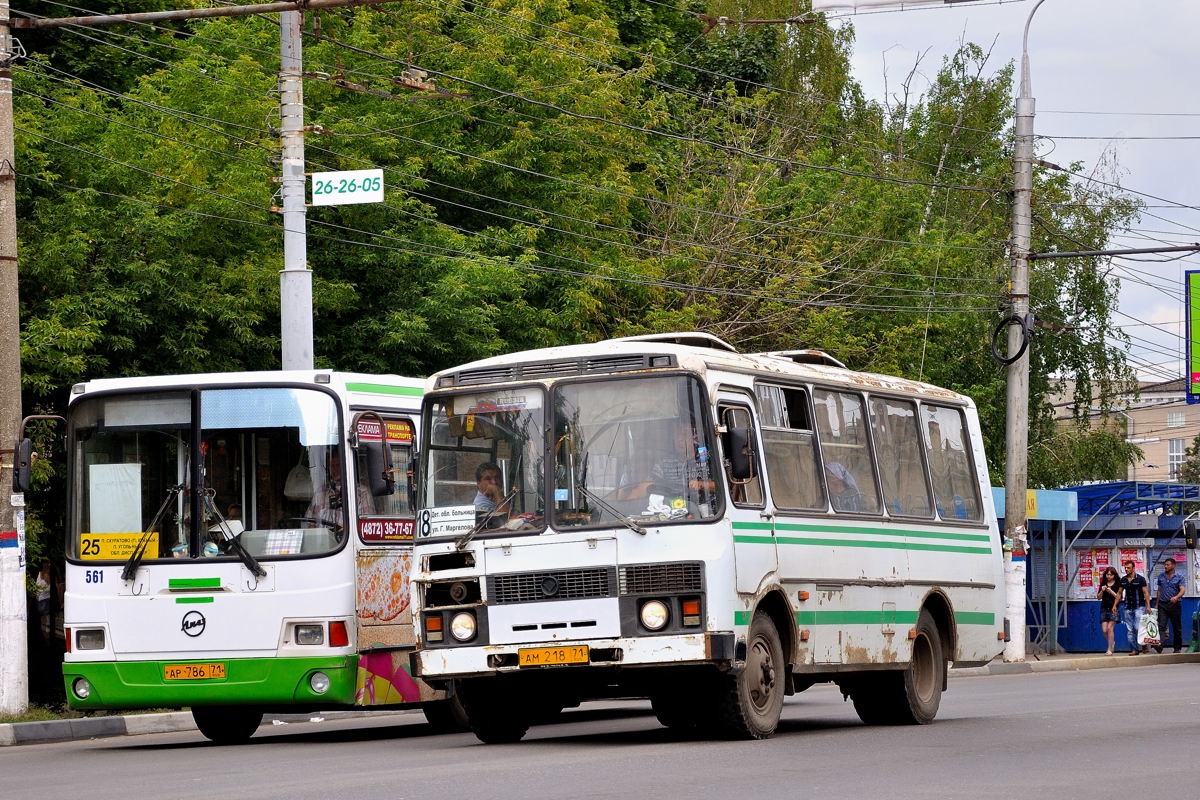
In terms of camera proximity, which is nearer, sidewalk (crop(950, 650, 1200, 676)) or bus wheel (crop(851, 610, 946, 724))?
bus wheel (crop(851, 610, 946, 724))

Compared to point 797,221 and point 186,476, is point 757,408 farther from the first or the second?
point 797,221

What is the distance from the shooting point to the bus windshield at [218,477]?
15211mm

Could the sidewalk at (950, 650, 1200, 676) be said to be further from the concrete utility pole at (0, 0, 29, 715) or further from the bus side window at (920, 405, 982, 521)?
the concrete utility pole at (0, 0, 29, 715)

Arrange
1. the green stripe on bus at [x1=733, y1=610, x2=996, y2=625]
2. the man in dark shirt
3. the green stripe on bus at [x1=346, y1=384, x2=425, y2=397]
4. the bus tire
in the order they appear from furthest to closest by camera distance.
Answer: the man in dark shirt → the bus tire → the green stripe on bus at [x1=346, y1=384, x2=425, y2=397] → the green stripe on bus at [x1=733, y1=610, x2=996, y2=625]

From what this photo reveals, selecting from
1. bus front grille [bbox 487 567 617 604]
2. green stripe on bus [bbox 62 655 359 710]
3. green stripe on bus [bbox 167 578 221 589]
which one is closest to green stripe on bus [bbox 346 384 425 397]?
green stripe on bus [bbox 167 578 221 589]

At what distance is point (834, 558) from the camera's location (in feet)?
48.6

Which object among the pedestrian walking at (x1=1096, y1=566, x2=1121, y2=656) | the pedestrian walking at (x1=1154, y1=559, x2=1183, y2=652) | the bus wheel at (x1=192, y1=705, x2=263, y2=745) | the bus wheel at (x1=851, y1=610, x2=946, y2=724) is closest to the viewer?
the bus wheel at (x1=851, y1=610, x2=946, y2=724)

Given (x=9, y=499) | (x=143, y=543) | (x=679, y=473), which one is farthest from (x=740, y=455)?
(x=9, y=499)

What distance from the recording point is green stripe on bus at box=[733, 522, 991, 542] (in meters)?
13.7

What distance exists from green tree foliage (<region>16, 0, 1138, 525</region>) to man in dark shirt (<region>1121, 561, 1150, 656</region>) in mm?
4876

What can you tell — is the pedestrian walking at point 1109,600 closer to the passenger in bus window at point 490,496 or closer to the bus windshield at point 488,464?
the bus windshield at point 488,464

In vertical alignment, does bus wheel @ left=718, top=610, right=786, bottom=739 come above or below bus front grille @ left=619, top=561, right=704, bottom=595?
A: below

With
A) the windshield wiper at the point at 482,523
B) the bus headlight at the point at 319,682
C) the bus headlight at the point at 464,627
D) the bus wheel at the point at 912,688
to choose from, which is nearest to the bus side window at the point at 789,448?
the windshield wiper at the point at 482,523

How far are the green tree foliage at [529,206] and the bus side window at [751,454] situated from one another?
8.67 metres
